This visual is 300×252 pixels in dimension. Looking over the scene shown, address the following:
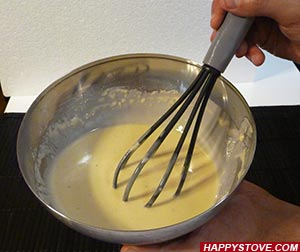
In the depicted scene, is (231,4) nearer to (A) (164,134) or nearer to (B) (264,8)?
(B) (264,8)

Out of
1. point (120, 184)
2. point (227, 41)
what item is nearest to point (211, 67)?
point (227, 41)

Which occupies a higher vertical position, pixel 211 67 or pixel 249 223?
pixel 211 67

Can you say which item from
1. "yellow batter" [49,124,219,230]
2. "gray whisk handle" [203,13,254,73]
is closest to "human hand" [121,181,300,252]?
"yellow batter" [49,124,219,230]

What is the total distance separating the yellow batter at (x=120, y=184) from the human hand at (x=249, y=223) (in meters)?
0.04

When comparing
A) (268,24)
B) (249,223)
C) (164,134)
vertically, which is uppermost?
(268,24)

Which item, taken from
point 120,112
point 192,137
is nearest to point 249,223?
point 192,137

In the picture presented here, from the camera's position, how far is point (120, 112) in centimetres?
80

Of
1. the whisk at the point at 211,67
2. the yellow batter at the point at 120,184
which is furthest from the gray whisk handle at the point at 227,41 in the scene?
the yellow batter at the point at 120,184

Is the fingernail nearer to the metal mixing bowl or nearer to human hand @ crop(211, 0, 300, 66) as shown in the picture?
human hand @ crop(211, 0, 300, 66)

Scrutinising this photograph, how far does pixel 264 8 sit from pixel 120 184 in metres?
0.33

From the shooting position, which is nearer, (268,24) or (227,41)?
(227,41)

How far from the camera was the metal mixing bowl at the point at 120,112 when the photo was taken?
0.65 metres

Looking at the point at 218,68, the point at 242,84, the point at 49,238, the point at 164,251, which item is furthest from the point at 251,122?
the point at 242,84

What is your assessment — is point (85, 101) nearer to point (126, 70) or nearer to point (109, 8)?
point (126, 70)
